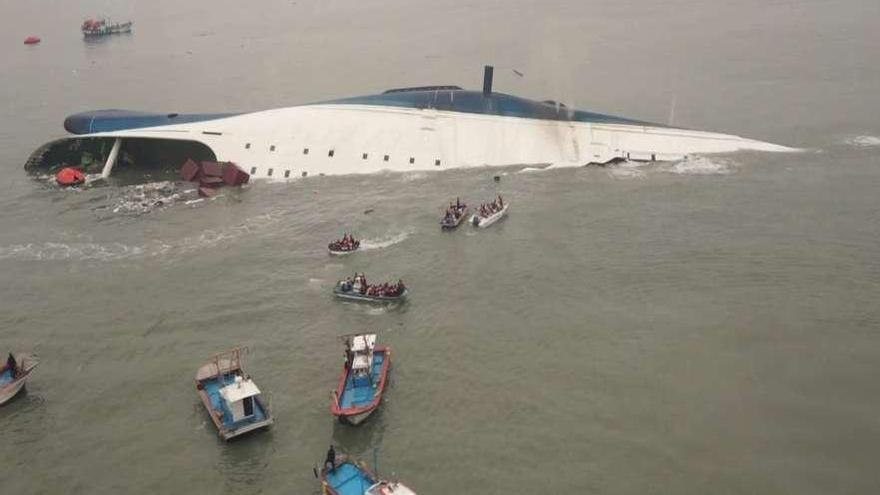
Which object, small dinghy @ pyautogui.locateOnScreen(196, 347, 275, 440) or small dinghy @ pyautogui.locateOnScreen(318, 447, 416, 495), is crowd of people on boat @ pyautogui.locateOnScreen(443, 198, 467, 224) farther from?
small dinghy @ pyautogui.locateOnScreen(318, 447, 416, 495)

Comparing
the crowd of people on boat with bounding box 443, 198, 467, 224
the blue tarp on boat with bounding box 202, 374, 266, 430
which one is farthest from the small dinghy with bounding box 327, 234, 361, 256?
the blue tarp on boat with bounding box 202, 374, 266, 430

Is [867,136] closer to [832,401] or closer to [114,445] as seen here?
[832,401]

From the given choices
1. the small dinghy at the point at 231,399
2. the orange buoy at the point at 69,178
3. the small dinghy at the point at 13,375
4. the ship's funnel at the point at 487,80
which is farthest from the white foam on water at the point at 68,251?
the ship's funnel at the point at 487,80

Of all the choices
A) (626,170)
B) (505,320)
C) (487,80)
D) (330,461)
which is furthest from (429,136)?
(330,461)

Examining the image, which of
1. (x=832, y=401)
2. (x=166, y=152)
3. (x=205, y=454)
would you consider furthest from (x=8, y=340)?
(x=832, y=401)

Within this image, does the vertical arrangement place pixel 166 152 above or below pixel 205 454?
above
